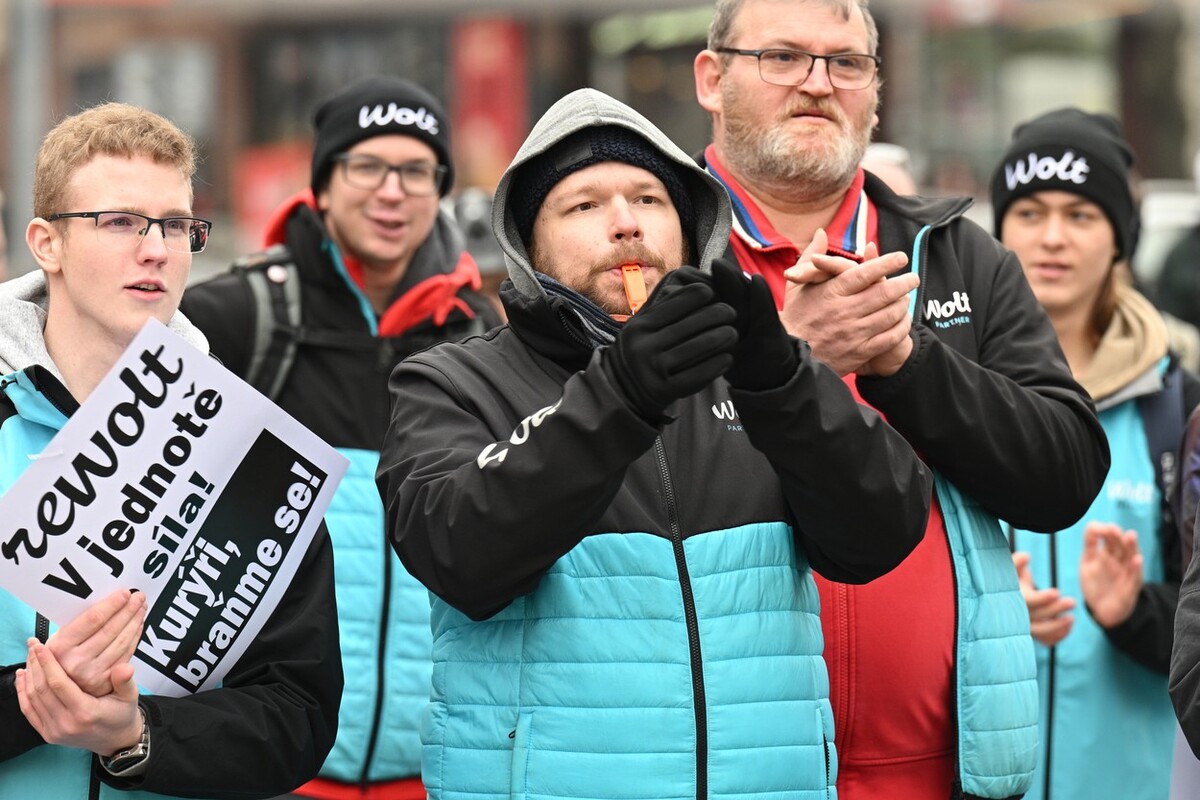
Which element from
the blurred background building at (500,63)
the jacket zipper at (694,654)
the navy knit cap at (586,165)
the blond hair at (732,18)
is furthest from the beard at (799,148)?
the blurred background building at (500,63)

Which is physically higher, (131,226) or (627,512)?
(131,226)

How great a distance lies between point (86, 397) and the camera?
3.05 m

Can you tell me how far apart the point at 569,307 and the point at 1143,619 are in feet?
6.41

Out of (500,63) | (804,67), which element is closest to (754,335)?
(804,67)

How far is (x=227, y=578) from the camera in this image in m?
2.95

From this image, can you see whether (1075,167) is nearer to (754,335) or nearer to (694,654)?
(754,335)

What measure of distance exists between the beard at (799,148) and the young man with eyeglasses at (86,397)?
3.64 ft

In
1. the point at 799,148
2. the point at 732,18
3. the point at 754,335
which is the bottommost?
the point at 754,335

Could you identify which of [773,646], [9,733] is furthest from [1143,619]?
[9,733]

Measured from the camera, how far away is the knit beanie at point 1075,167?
186 inches

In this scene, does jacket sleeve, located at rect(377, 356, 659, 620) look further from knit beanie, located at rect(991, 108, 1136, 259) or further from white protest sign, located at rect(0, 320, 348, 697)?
knit beanie, located at rect(991, 108, 1136, 259)

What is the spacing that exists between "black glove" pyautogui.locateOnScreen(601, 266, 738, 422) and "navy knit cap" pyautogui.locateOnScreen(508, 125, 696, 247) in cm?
55

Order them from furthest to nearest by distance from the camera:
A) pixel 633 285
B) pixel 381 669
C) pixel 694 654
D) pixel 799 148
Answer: pixel 381 669
pixel 799 148
pixel 633 285
pixel 694 654

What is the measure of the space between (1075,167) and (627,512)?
242 centimetres
